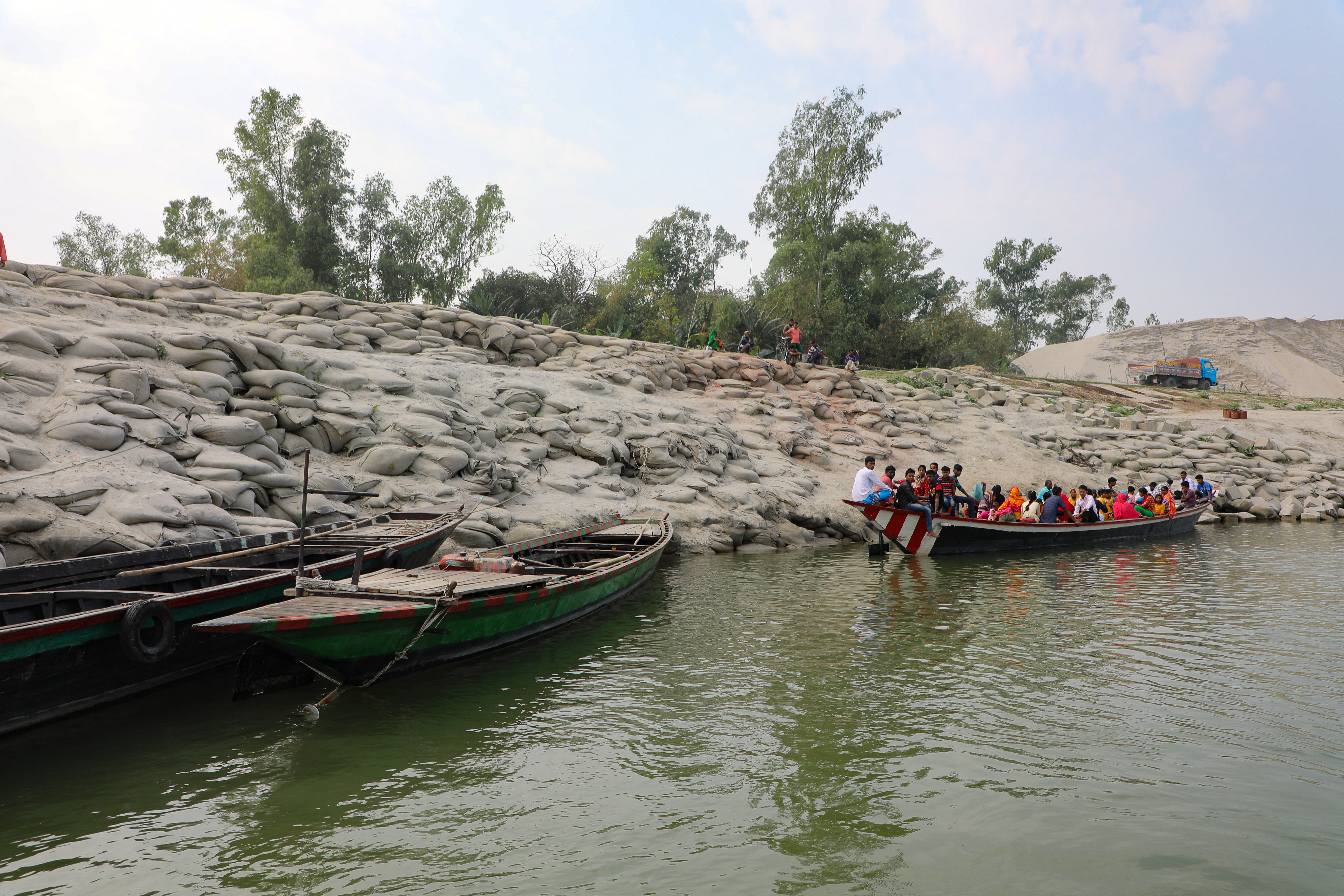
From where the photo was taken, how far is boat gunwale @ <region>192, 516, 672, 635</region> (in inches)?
232

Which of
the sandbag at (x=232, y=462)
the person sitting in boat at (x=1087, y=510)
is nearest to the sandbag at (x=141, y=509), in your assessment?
the sandbag at (x=232, y=462)

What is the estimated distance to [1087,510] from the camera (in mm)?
18094

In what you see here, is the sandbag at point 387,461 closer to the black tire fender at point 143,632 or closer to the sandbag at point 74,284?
the black tire fender at point 143,632

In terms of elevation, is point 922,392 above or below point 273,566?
above

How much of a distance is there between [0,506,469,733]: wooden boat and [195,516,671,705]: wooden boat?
0.51 metres

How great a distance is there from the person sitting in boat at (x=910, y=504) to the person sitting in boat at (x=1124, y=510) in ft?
22.7

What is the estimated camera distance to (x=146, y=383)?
12414 mm

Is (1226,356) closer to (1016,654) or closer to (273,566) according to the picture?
(1016,654)

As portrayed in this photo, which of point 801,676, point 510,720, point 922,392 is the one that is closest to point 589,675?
point 510,720

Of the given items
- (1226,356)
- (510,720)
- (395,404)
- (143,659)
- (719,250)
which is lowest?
(510,720)

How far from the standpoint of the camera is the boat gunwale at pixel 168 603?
18.3 feet

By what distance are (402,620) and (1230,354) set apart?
66633mm

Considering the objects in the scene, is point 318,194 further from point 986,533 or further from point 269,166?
point 986,533

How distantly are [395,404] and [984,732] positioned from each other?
13242mm
